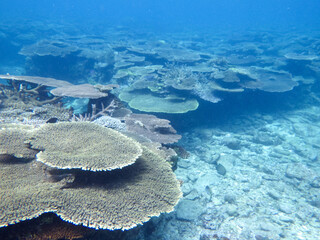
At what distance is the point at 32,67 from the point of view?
1262cm

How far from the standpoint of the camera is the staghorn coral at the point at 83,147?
81.2 inches

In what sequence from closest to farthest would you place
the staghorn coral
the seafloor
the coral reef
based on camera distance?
the coral reef
the staghorn coral
the seafloor

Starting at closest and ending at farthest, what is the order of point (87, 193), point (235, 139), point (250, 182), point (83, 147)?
point (87, 193) < point (83, 147) < point (250, 182) < point (235, 139)

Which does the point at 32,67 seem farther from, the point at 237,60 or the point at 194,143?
the point at 237,60

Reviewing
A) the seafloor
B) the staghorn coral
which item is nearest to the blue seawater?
the seafloor

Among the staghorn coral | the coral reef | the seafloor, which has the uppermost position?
the staghorn coral

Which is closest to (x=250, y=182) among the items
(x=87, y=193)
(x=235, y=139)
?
(x=235, y=139)

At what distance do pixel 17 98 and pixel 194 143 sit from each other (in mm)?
5878

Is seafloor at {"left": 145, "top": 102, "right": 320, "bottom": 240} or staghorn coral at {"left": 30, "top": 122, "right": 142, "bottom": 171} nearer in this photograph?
staghorn coral at {"left": 30, "top": 122, "right": 142, "bottom": 171}

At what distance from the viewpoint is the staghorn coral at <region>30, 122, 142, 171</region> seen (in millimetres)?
2062

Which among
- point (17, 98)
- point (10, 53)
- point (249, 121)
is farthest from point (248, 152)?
point (10, 53)

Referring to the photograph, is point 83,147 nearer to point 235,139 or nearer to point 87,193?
point 87,193

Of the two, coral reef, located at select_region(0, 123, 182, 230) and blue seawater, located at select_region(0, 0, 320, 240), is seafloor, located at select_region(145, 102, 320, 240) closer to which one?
blue seawater, located at select_region(0, 0, 320, 240)

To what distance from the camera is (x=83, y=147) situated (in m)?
2.40
